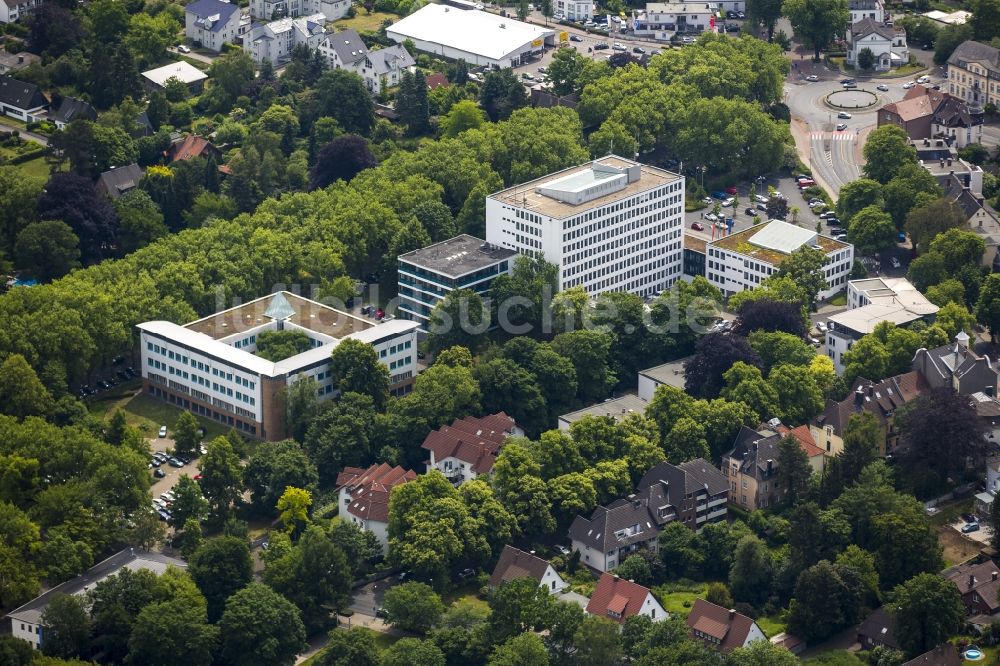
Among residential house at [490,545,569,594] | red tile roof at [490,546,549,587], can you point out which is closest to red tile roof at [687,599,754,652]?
residential house at [490,545,569,594]

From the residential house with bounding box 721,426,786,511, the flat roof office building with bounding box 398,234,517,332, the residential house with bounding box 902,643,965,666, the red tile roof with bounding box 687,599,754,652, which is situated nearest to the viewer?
the residential house with bounding box 902,643,965,666

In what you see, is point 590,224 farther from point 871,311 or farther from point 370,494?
point 370,494

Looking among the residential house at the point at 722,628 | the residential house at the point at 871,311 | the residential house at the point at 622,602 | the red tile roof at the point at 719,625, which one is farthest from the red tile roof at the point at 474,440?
the residential house at the point at 871,311

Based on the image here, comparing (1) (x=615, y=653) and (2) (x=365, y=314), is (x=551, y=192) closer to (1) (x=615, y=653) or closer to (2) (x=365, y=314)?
(2) (x=365, y=314)

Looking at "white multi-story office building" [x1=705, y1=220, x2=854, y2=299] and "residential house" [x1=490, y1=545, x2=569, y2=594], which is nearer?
"residential house" [x1=490, y1=545, x2=569, y2=594]

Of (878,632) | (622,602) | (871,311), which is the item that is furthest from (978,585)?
(871,311)

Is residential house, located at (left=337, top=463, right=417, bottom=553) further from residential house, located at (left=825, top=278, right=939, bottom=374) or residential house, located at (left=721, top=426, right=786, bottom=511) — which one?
residential house, located at (left=825, top=278, right=939, bottom=374)

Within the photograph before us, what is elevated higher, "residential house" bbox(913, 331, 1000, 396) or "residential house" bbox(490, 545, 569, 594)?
"residential house" bbox(913, 331, 1000, 396)
